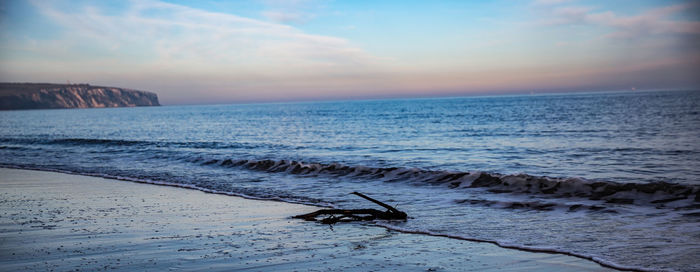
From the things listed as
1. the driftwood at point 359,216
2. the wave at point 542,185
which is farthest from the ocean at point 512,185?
the driftwood at point 359,216

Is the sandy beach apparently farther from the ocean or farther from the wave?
the wave

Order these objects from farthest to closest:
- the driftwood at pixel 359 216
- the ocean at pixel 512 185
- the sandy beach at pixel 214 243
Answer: the driftwood at pixel 359 216 → the ocean at pixel 512 185 → the sandy beach at pixel 214 243

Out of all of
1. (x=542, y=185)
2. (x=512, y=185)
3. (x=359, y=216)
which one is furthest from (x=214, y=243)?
(x=542, y=185)

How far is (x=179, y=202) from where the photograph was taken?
10414 millimetres

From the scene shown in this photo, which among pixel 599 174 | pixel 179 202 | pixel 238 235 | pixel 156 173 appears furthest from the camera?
pixel 156 173

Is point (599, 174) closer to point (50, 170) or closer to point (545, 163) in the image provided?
point (545, 163)

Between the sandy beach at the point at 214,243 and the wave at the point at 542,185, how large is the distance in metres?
4.38

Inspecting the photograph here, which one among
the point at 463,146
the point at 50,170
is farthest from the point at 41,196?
the point at 463,146

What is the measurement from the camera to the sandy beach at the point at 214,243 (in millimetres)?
5461

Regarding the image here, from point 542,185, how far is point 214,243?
9.00m

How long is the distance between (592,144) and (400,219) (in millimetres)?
18941

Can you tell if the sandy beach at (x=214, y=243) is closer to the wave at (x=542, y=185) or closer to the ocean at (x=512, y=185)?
the ocean at (x=512, y=185)

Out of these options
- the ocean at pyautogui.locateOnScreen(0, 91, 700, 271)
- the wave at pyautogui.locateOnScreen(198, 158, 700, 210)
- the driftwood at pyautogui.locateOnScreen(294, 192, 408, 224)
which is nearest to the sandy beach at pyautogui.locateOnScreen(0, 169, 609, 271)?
the driftwood at pyautogui.locateOnScreen(294, 192, 408, 224)

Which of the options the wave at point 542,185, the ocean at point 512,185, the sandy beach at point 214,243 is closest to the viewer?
the sandy beach at point 214,243
